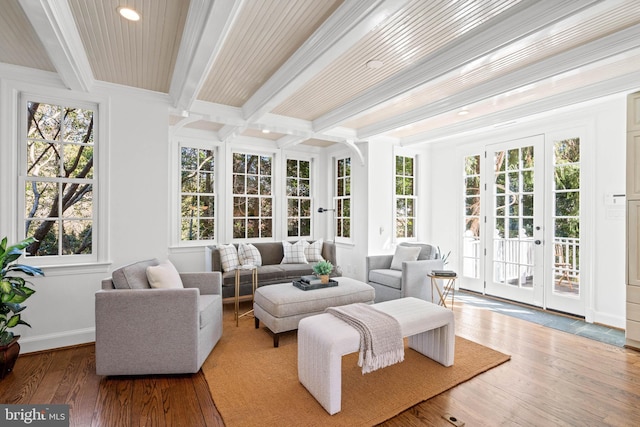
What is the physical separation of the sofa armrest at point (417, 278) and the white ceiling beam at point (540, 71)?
6.49ft

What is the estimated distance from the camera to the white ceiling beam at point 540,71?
239cm

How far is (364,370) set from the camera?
2.24 meters

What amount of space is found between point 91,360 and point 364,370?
253 cm

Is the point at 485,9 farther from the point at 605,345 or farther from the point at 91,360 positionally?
the point at 91,360

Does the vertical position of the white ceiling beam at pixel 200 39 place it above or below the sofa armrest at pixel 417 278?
above

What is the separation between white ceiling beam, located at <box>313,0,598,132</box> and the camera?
2034 mm

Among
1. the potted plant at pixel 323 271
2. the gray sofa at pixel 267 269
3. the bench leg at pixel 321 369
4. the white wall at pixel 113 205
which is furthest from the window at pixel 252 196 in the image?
the bench leg at pixel 321 369

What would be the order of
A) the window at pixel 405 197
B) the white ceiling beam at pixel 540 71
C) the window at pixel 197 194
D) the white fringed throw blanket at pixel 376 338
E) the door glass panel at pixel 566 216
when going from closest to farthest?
the white fringed throw blanket at pixel 376 338 → the white ceiling beam at pixel 540 71 → the door glass panel at pixel 566 216 → the window at pixel 197 194 → the window at pixel 405 197

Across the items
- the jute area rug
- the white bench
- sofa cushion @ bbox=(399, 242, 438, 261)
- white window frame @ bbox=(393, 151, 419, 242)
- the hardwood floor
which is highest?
white window frame @ bbox=(393, 151, 419, 242)

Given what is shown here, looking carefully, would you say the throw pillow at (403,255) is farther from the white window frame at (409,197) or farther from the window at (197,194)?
the window at (197,194)

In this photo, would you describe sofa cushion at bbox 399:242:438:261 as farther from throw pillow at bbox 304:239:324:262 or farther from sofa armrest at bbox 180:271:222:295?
sofa armrest at bbox 180:271:222:295

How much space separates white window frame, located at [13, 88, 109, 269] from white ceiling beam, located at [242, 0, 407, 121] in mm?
1785

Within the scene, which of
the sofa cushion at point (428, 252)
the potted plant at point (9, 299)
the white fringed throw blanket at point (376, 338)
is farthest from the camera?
the sofa cushion at point (428, 252)

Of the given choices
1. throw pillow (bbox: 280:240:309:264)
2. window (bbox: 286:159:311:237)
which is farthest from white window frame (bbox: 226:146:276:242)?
throw pillow (bbox: 280:240:309:264)
